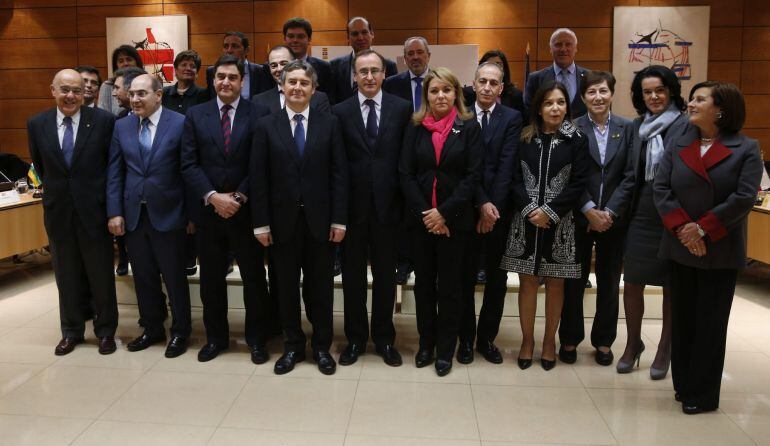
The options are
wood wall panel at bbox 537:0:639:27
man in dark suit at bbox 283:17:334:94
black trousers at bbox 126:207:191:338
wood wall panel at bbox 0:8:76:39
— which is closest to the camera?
black trousers at bbox 126:207:191:338

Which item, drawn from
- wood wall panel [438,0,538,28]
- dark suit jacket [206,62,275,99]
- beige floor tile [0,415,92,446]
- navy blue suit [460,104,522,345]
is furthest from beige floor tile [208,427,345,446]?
wood wall panel [438,0,538,28]

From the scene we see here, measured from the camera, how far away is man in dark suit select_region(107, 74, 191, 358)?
142 inches

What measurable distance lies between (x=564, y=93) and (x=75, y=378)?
3220 mm

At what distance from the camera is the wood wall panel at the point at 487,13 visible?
790 cm

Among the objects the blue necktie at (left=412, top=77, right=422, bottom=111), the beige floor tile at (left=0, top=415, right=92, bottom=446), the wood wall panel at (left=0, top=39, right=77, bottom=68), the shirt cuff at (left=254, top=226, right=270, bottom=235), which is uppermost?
the wood wall panel at (left=0, top=39, right=77, bottom=68)

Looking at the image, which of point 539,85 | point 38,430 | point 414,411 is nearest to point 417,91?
point 539,85

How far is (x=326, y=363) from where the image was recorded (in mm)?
3473

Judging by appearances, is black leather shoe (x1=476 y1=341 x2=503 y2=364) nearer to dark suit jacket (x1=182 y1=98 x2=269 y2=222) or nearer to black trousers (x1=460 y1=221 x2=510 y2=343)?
black trousers (x1=460 y1=221 x2=510 y2=343)

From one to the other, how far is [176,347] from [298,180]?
1.40 metres

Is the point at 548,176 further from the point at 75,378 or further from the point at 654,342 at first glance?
the point at 75,378

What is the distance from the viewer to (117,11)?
8.40 metres

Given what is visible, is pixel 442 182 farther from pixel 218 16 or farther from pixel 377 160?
pixel 218 16

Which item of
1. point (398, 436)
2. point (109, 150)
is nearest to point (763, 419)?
point (398, 436)

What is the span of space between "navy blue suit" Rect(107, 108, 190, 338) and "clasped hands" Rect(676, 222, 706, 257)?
281cm
